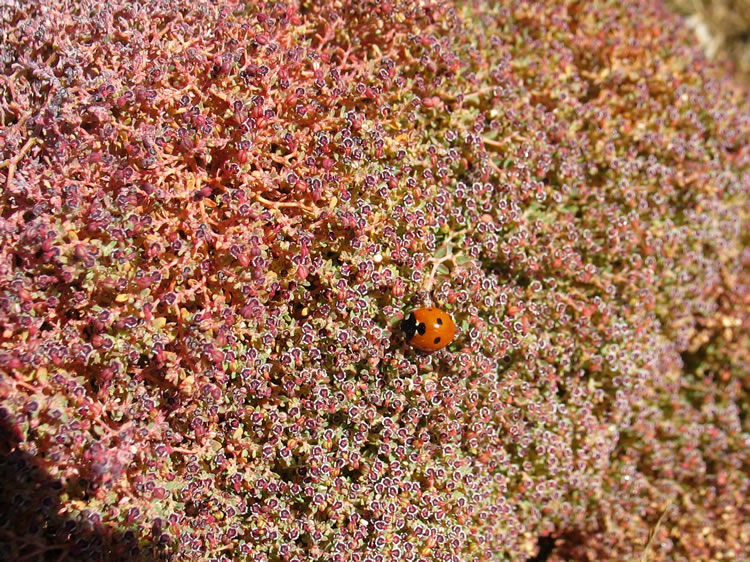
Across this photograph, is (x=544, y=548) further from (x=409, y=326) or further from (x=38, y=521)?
(x=38, y=521)

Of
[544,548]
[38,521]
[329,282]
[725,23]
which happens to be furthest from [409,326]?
[725,23]

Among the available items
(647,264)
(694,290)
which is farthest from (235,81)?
(694,290)

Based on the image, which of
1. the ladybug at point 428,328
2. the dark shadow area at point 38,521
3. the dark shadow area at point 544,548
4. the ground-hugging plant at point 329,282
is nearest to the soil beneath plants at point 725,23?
the ground-hugging plant at point 329,282

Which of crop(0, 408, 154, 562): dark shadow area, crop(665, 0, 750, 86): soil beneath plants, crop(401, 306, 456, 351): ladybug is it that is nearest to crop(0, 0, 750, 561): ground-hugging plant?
crop(0, 408, 154, 562): dark shadow area

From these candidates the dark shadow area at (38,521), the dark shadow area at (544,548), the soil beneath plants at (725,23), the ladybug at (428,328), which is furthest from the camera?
the soil beneath plants at (725,23)

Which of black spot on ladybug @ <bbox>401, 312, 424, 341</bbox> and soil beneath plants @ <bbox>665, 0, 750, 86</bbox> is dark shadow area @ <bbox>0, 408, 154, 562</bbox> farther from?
soil beneath plants @ <bbox>665, 0, 750, 86</bbox>

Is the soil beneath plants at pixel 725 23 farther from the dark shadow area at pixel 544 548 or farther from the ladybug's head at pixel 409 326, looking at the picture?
the ladybug's head at pixel 409 326

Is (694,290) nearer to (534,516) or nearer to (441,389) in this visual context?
(534,516)
